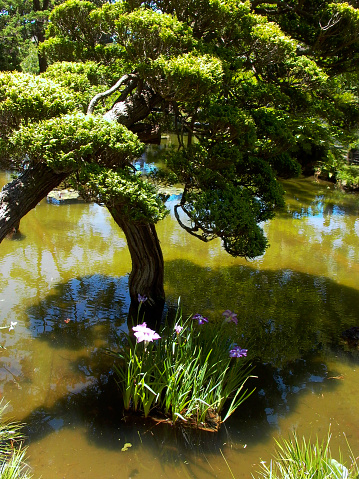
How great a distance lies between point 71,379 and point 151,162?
1131cm

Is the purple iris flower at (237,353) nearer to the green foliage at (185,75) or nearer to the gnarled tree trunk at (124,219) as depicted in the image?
the gnarled tree trunk at (124,219)

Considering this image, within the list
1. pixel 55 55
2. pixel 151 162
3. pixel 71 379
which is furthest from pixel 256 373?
pixel 151 162

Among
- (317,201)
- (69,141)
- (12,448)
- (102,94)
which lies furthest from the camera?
(317,201)

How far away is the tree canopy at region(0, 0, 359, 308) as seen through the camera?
3619 millimetres

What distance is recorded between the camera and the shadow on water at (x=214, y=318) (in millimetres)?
3461

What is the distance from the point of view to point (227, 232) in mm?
4020

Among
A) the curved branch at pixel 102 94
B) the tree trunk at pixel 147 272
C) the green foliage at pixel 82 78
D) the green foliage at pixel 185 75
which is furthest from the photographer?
the tree trunk at pixel 147 272

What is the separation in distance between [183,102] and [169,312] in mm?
2512

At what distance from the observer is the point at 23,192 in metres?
3.76

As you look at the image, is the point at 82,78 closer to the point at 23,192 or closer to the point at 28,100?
the point at 28,100

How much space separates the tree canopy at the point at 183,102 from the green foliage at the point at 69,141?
0.4 inches

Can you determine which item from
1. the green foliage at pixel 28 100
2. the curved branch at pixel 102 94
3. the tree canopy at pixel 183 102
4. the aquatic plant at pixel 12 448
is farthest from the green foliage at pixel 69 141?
the aquatic plant at pixel 12 448

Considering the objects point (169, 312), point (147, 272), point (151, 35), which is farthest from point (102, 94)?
point (169, 312)

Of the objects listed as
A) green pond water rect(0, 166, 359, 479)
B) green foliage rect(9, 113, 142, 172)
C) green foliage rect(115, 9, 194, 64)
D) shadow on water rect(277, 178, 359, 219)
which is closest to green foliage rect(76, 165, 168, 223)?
green foliage rect(9, 113, 142, 172)
